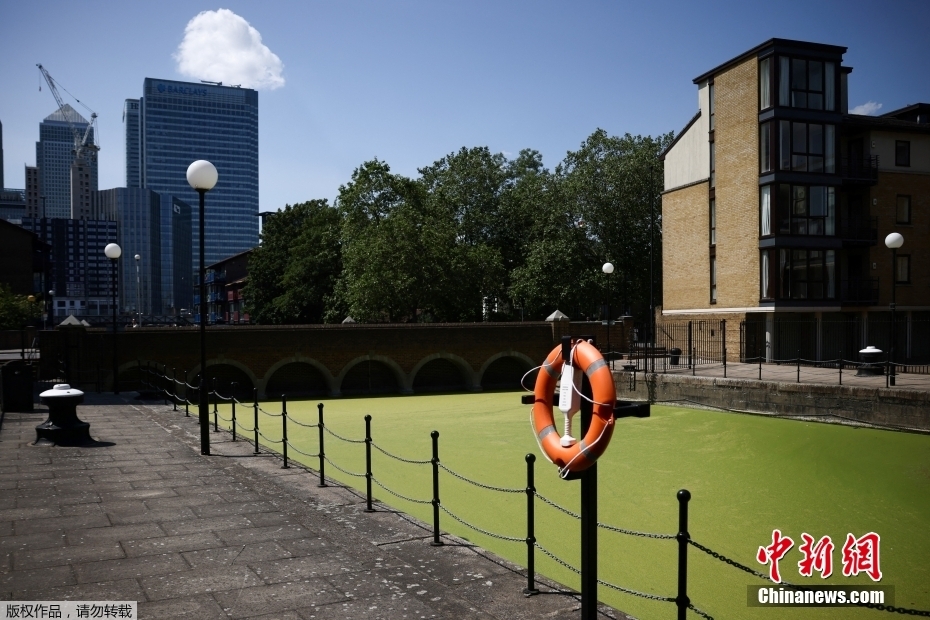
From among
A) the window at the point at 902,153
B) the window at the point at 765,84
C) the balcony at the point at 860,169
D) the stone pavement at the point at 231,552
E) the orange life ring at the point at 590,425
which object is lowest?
the stone pavement at the point at 231,552

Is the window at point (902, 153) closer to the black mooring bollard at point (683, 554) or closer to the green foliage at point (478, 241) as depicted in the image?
the green foliage at point (478, 241)

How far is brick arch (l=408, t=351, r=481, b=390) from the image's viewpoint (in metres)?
33.0

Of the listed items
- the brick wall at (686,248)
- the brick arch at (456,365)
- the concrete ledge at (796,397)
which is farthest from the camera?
the brick arch at (456,365)

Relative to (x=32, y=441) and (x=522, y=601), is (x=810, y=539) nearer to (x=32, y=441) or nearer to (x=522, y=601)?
(x=522, y=601)

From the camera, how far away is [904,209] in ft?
102

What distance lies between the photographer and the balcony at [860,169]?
2986 cm

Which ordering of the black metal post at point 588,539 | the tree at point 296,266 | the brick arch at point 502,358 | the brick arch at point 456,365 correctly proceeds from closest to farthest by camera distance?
the black metal post at point 588,539 < the brick arch at point 456,365 < the brick arch at point 502,358 < the tree at point 296,266

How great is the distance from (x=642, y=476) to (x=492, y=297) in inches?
1294

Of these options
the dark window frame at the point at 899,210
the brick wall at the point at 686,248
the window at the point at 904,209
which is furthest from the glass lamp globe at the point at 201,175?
the window at the point at 904,209

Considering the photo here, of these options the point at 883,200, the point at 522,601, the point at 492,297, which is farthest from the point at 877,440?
the point at 492,297

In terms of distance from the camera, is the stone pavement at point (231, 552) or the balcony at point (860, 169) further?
the balcony at point (860, 169)

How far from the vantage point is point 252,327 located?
30312mm

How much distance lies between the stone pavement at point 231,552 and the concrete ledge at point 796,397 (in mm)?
14606

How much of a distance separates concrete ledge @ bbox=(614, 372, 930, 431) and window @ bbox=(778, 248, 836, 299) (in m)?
7.04
